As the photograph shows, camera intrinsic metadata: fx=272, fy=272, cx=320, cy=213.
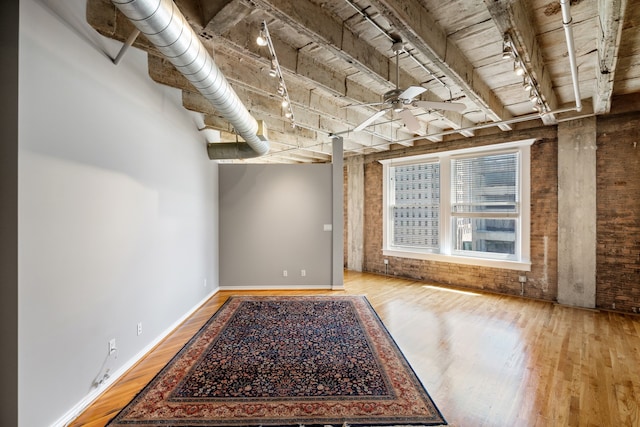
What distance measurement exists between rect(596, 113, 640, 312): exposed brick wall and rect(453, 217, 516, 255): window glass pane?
1.18m

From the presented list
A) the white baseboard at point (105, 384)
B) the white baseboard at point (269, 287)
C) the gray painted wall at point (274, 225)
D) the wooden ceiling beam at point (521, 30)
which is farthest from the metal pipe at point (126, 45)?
the white baseboard at point (269, 287)

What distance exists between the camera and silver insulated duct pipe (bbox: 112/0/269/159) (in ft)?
4.96

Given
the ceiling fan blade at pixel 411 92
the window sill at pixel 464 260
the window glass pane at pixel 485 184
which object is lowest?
the window sill at pixel 464 260

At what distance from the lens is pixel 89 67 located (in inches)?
84.3

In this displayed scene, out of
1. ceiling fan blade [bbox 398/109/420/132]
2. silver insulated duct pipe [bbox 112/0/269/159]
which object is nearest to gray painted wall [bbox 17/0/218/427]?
silver insulated duct pipe [bbox 112/0/269/159]

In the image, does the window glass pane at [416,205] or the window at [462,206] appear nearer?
the window at [462,206]

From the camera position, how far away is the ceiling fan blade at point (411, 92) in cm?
237

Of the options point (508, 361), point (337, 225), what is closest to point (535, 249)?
point (508, 361)

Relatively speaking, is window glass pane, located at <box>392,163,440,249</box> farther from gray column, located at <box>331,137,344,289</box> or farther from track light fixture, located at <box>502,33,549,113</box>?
track light fixture, located at <box>502,33,549,113</box>

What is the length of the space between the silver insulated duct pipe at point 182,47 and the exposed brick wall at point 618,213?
5307 mm

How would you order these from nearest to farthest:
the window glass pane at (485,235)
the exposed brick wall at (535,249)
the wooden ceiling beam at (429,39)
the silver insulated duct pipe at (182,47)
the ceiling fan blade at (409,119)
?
the silver insulated duct pipe at (182,47)
the wooden ceiling beam at (429,39)
the ceiling fan blade at (409,119)
the exposed brick wall at (535,249)
the window glass pane at (485,235)

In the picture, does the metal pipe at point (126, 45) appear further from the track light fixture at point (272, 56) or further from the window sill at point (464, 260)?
the window sill at point (464, 260)

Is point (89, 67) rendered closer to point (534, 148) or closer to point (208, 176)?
point (208, 176)

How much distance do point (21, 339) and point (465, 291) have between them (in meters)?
5.88
